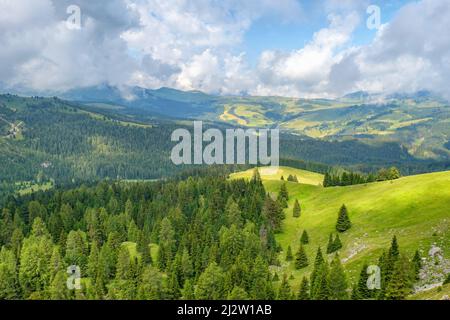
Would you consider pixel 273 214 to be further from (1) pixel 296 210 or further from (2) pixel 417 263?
(2) pixel 417 263

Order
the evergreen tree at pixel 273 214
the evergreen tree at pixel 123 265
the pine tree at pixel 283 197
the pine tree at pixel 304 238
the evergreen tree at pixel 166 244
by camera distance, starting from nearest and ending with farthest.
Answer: the evergreen tree at pixel 123 265, the evergreen tree at pixel 166 244, the pine tree at pixel 304 238, the evergreen tree at pixel 273 214, the pine tree at pixel 283 197

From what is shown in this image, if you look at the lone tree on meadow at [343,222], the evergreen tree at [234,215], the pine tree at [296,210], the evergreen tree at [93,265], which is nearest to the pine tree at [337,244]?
the lone tree on meadow at [343,222]

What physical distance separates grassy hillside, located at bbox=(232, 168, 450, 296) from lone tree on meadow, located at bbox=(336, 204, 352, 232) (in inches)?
73.6

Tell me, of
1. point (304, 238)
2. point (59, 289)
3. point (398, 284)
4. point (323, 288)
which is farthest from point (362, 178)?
point (59, 289)

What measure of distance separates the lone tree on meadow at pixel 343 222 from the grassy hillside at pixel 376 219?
6.13 ft

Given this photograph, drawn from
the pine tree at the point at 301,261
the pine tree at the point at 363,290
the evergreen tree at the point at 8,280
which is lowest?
the evergreen tree at the point at 8,280

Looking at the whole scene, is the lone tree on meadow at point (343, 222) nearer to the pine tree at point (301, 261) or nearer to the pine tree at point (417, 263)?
the pine tree at point (301, 261)

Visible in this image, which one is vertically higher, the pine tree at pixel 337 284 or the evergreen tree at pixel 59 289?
the pine tree at pixel 337 284

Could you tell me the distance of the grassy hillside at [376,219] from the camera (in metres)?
85.9

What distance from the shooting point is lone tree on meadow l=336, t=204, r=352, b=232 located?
114 meters

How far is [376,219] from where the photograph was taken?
4380 inches

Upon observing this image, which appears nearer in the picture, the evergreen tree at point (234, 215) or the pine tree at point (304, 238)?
the pine tree at point (304, 238)

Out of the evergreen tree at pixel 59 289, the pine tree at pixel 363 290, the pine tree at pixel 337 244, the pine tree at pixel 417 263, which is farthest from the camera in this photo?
the pine tree at pixel 337 244

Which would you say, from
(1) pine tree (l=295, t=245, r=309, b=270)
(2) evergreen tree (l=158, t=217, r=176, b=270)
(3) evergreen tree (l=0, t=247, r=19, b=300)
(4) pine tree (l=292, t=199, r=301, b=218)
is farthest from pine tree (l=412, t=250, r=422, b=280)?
(3) evergreen tree (l=0, t=247, r=19, b=300)
